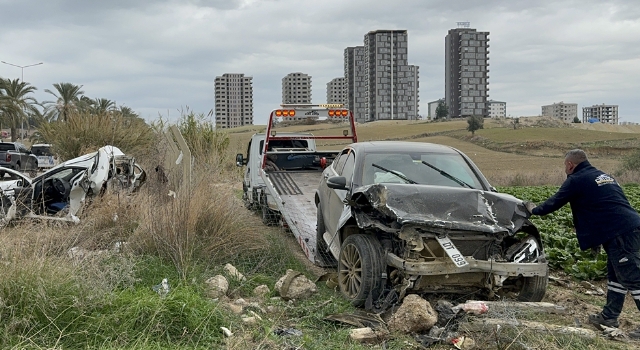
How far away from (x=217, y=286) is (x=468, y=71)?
117 m

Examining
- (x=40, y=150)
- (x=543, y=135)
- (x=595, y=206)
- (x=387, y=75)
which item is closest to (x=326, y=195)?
(x=595, y=206)

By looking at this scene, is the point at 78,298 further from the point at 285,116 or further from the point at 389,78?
the point at 389,78

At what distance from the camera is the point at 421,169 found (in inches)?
285

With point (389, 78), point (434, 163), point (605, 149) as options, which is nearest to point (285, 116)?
point (434, 163)

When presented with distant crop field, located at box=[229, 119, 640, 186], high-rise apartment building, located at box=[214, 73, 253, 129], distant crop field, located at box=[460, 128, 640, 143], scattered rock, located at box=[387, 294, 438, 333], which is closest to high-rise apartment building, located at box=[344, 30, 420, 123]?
distant crop field, located at box=[229, 119, 640, 186]

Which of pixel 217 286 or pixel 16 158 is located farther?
pixel 16 158

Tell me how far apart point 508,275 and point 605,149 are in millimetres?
47703

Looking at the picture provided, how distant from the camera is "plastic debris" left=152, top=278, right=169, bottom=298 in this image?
18.5 feet

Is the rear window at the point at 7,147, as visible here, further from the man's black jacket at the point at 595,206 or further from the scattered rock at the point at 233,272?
the man's black jacket at the point at 595,206

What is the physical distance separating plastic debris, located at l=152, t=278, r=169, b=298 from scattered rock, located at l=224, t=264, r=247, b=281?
39.4 inches

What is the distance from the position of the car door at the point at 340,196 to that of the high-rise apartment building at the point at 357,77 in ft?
316

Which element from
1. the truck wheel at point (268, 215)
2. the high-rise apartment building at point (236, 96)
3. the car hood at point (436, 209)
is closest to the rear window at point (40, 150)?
the high-rise apartment building at point (236, 96)

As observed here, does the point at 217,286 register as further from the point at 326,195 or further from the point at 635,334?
the point at 635,334

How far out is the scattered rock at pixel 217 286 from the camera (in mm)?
6180
